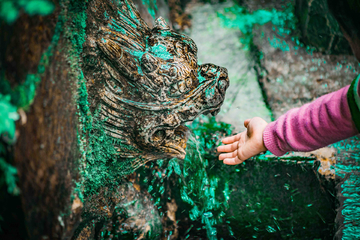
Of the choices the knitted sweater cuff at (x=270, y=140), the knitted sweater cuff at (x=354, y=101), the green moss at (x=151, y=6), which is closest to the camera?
the knitted sweater cuff at (x=354, y=101)

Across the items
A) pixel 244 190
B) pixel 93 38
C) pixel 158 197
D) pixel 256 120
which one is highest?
pixel 93 38

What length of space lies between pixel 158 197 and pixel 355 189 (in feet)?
4.09

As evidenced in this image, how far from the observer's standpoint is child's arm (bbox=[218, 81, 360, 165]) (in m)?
0.90

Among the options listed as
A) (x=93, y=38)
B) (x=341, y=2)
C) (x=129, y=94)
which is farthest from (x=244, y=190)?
(x=93, y=38)

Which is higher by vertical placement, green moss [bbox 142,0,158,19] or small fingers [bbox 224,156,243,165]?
green moss [bbox 142,0,158,19]

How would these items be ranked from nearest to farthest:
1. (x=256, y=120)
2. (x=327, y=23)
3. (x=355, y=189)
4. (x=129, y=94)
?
(x=129, y=94), (x=256, y=120), (x=355, y=189), (x=327, y=23)

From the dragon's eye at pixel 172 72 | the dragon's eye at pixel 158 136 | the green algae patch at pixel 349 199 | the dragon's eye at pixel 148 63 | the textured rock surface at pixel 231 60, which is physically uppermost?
the textured rock surface at pixel 231 60

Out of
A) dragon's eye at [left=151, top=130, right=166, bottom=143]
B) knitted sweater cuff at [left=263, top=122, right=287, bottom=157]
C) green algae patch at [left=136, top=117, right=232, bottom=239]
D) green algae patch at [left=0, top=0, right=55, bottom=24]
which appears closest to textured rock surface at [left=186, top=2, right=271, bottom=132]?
green algae patch at [left=136, top=117, right=232, bottom=239]

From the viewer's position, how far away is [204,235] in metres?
Result: 1.60

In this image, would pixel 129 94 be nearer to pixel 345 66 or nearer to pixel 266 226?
pixel 266 226

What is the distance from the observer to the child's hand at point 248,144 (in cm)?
112

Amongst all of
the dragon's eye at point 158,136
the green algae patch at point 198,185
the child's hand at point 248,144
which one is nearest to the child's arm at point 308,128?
the child's hand at point 248,144

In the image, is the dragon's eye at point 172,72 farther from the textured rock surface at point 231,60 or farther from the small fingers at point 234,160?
the textured rock surface at point 231,60

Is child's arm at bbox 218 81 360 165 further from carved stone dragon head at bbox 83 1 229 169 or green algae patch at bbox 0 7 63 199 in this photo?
green algae patch at bbox 0 7 63 199
